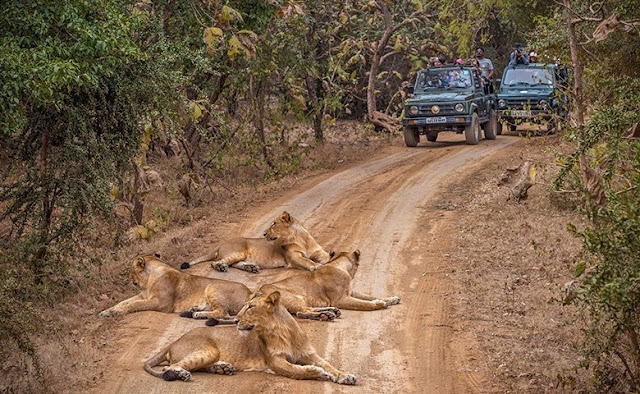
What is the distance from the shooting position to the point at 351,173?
70.0ft

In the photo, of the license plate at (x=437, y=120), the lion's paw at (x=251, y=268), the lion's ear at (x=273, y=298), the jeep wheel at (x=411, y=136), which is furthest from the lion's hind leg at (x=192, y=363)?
the jeep wheel at (x=411, y=136)

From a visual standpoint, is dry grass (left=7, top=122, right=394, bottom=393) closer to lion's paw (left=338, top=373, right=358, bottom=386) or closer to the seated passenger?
the seated passenger

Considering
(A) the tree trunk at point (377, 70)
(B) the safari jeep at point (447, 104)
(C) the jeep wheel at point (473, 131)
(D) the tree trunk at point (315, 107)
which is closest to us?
(B) the safari jeep at point (447, 104)

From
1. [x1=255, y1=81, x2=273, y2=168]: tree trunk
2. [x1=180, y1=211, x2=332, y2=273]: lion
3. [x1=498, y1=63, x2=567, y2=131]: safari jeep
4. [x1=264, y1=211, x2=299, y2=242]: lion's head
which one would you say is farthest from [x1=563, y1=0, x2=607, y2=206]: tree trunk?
[x1=498, y1=63, x2=567, y2=131]: safari jeep

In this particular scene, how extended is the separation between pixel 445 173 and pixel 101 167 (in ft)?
34.5

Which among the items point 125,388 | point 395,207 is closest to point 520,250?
point 395,207

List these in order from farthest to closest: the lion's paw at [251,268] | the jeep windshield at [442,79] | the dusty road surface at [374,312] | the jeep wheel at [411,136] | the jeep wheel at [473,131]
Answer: the jeep windshield at [442,79] → the jeep wheel at [411,136] → the jeep wheel at [473,131] → the lion's paw at [251,268] → the dusty road surface at [374,312]

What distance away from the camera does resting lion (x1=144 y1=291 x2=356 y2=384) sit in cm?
877

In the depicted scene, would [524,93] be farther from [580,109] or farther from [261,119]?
[580,109]

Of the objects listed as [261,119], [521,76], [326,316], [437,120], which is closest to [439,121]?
[437,120]

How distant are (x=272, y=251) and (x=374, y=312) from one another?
212 centimetres

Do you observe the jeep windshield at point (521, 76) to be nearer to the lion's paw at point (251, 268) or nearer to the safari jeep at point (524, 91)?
the safari jeep at point (524, 91)

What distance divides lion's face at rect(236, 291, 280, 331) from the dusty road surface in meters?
0.43

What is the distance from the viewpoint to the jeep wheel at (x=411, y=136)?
25.5 metres
